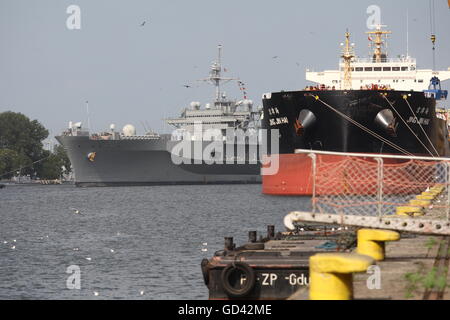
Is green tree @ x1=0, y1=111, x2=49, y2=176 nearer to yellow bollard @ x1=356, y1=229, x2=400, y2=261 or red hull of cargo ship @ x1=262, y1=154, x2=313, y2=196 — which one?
red hull of cargo ship @ x1=262, y1=154, x2=313, y2=196

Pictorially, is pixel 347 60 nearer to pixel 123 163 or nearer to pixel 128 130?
pixel 123 163

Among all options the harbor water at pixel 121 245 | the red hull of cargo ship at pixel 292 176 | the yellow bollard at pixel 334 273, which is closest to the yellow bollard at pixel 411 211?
the harbor water at pixel 121 245

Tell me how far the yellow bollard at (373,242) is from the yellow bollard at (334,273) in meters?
5.41

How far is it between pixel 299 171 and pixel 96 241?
2302cm

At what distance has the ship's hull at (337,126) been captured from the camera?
191 ft

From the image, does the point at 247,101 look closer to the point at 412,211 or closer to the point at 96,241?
the point at 96,241

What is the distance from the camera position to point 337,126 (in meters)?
58.2

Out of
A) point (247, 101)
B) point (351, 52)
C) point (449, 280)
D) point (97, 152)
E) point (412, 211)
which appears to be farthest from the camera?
point (247, 101)

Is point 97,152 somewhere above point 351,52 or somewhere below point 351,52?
below

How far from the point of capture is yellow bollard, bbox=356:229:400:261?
1583 cm

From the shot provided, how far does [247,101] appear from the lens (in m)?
133

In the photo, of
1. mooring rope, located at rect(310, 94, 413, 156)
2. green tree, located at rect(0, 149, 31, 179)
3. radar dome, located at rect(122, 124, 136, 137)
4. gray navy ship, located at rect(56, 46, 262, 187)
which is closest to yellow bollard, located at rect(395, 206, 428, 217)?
mooring rope, located at rect(310, 94, 413, 156)

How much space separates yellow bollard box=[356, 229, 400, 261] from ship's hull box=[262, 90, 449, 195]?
129 ft

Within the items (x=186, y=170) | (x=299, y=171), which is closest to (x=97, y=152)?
(x=186, y=170)
